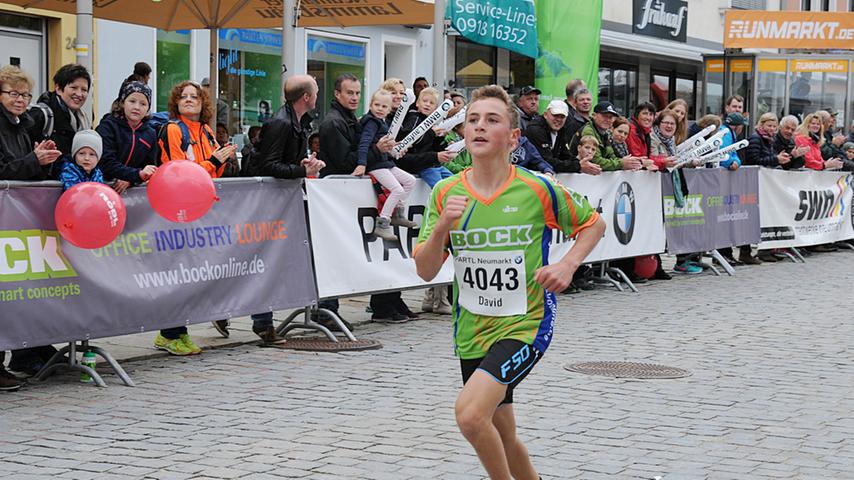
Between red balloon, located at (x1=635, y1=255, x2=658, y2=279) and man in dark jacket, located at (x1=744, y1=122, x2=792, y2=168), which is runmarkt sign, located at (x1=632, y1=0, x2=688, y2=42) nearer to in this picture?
man in dark jacket, located at (x1=744, y1=122, x2=792, y2=168)

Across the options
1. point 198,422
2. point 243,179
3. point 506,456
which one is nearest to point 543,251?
point 506,456

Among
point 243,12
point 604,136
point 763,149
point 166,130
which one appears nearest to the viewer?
point 166,130

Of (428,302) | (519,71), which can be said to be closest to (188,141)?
(428,302)

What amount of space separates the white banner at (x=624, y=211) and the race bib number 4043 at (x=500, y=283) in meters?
8.71

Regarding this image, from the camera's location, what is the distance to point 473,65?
26.7 metres

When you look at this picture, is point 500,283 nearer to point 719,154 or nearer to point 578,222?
point 578,222

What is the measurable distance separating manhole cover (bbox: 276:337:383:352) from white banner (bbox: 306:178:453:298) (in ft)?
1.35

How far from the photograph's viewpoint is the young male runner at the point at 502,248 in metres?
5.18

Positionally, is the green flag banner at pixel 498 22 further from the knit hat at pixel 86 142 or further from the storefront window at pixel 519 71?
the storefront window at pixel 519 71

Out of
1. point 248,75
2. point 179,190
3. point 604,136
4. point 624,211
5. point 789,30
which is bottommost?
point 624,211

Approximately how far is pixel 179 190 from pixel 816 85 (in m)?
23.6

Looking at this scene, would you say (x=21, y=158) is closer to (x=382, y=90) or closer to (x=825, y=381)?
(x=382, y=90)

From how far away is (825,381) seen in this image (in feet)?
29.9

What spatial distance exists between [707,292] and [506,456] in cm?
985
